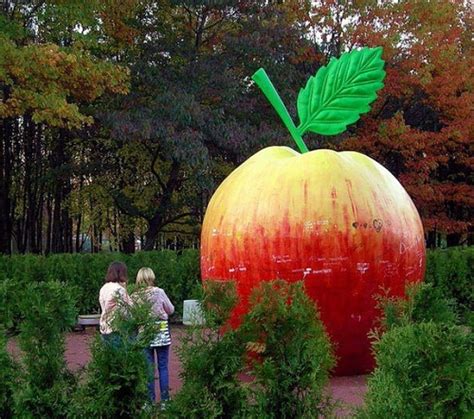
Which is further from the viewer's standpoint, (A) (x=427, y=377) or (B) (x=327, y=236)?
(B) (x=327, y=236)

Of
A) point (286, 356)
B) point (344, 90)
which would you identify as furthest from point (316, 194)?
point (286, 356)

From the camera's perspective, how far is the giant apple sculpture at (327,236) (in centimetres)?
788

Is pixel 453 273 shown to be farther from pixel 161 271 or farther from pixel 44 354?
pixel 44 354

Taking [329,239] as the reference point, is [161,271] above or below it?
below

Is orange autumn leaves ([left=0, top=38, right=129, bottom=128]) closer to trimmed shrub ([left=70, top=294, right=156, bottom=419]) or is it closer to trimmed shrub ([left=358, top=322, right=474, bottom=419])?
trimmed shrub ([left=70, top=294, right=156, bottom=419])

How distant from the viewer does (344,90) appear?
9.01 m

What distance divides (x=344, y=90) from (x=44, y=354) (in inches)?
205

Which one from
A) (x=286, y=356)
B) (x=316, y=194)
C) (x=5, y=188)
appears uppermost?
(x=5, y=188)

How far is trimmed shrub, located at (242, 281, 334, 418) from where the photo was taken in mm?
4797

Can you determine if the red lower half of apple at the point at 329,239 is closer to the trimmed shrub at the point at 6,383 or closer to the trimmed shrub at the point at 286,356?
the trimmed shrub at the point at 286,356

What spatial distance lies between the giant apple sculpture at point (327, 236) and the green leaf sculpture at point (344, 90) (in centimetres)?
61

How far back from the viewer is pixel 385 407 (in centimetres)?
433

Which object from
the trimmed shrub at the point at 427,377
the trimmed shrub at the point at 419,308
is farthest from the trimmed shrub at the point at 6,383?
the trimmed shrub at the point at 419,308

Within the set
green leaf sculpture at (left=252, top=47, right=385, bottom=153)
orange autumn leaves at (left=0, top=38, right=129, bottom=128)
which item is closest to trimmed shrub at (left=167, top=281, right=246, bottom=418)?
green leaf sculpture at (left=252, top=47, right=385, bottom=153)
